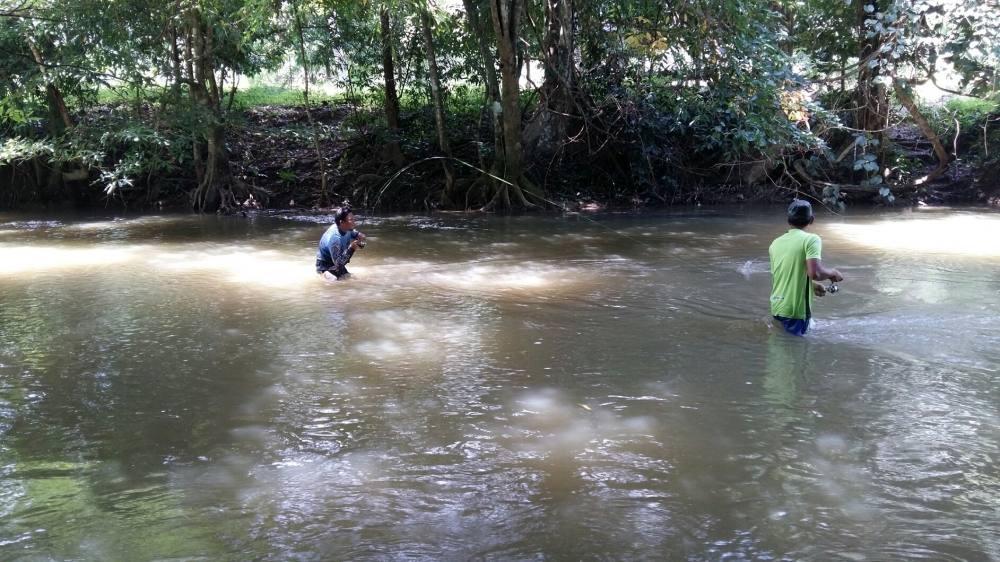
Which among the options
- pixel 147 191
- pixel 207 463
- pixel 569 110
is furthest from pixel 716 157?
pixel 207 463

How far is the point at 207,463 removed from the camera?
14.8ft

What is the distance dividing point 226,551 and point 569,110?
14443 millimetres

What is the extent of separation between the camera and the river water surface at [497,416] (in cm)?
376

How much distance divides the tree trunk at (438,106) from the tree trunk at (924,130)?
8.33m

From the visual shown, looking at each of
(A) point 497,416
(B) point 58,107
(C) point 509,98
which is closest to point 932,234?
(C) point 509,98

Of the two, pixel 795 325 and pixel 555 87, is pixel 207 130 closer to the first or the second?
pixel 555 87

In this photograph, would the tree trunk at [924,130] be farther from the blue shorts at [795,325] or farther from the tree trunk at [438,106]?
the blue shorts at [795,325]

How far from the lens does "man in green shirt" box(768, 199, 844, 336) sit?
21.1 feet

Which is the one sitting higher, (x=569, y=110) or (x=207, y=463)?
(x=569, y=110)

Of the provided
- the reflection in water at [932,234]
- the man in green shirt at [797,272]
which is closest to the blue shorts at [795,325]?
the man in green shirt at [797,272]

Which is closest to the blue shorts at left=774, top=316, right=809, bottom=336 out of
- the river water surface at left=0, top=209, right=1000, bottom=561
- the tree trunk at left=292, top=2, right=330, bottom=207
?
the river water surface at left=0, top=209, right=1000, bottom=561

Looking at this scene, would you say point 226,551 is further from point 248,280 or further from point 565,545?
point 248,280

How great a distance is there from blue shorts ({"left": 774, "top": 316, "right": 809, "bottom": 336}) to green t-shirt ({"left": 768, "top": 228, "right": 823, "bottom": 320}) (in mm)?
46

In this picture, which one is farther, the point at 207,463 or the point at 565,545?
the point at 207,463
